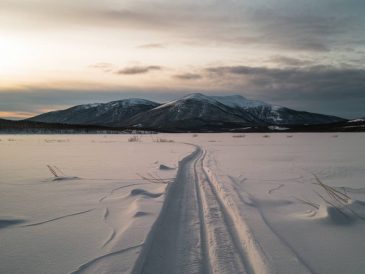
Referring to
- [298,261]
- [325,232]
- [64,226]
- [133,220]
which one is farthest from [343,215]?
[64,226]

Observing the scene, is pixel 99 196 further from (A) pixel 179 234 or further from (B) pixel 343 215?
(B) pixel 343 215

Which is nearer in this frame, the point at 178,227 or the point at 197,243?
the point at 197,243

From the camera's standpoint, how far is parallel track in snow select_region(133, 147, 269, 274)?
3305mm

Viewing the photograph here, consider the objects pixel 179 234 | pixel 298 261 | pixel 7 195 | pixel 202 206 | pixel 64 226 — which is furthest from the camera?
pixel 7 195

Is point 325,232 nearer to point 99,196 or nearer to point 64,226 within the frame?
point 64,226

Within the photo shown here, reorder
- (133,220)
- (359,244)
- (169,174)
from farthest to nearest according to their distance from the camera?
(169,174)
(133,220)
(359,244)

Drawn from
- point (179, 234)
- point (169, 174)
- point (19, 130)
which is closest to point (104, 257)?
point (179, 234)

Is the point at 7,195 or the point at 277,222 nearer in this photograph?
the point at 277,222

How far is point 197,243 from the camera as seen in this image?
154 inches

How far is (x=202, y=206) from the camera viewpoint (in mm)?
5664

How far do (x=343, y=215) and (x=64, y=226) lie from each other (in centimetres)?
434

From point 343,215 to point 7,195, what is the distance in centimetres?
642

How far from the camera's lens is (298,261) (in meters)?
3.42

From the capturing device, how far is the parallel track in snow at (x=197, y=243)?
3305 millimetres
